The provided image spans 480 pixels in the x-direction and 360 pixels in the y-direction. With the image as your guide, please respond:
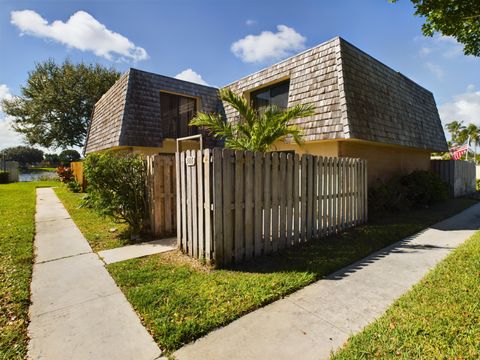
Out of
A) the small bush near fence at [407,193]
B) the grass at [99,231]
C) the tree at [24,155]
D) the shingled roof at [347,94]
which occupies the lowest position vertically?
the grass at [99,231]

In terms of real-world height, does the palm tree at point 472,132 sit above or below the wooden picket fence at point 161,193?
above

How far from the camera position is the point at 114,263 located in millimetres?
4340

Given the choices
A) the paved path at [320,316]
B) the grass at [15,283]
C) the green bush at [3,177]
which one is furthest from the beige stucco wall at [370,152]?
the green bush at [3,177]

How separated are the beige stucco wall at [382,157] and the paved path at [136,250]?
6267mm

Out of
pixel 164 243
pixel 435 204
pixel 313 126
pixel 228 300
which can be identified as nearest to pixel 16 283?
pixel 164 243

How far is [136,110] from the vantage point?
11.0 m

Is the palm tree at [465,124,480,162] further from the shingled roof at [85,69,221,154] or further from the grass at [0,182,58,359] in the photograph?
the grass at [0,182,58,359]

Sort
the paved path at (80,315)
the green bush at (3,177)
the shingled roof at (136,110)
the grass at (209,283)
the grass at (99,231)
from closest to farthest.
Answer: the paved path at (80,315), the grass at (209,283), the grass at (99,231), the shingled roof at (136,110), the green bush at (3,177)

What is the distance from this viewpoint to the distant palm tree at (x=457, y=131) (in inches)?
2048

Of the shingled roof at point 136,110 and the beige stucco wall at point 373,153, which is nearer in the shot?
the beige stucco wall at point 373,153

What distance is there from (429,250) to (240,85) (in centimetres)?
1016

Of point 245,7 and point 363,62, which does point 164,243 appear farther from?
point 363,62

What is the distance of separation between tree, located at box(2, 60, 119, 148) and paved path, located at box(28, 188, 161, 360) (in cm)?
2573

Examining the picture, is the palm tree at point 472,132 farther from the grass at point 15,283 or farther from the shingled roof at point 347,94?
the grass at point 15,283
